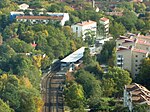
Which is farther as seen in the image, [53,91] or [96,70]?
[96,70]

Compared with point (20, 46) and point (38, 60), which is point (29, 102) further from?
point (20, 46)

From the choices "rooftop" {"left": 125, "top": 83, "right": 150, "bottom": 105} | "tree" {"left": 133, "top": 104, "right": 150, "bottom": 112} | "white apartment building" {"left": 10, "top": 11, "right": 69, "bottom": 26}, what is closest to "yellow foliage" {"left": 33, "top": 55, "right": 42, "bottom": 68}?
"rooftop" {"left": 125, "top": 83, "right": 150, "bottom": 105}

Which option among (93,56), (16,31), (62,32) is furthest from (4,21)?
(93,56)

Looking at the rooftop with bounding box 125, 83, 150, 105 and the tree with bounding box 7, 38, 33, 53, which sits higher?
the rooftop with bounding box 125, 83, 150, 105

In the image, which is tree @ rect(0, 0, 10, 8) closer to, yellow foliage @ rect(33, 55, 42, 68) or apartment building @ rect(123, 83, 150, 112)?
yellow foliage @ rect(33, 55, 42, 68)

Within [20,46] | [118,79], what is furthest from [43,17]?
[118,79]

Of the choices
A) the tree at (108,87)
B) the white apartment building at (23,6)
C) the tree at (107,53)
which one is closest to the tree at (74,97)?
the tree at (108,87)

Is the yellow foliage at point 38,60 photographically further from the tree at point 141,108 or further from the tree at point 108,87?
the tree at point 141,108
